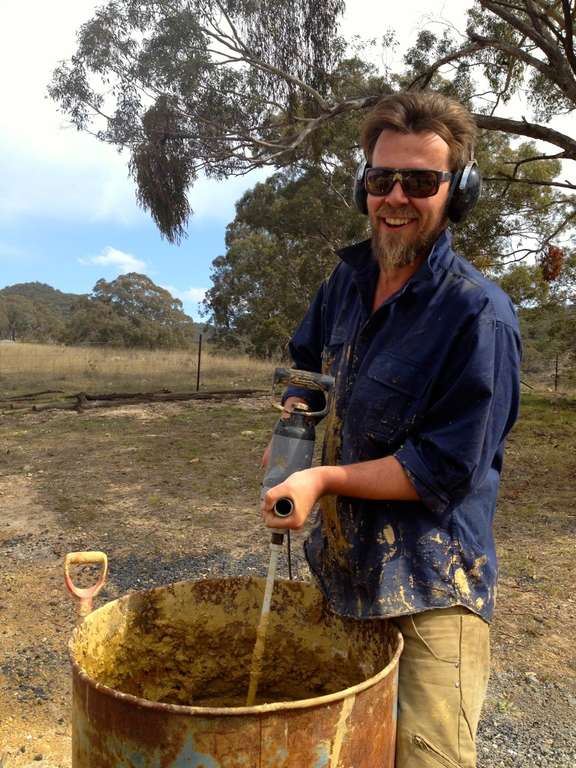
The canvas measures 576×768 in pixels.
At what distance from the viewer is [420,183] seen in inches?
65.4

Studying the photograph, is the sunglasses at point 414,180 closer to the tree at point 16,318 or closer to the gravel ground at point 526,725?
the gravel ground at point 526,725

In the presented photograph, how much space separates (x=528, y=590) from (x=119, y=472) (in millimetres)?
4735

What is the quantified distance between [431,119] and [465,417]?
2.36 feet

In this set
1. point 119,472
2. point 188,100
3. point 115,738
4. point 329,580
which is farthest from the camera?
point 188,100

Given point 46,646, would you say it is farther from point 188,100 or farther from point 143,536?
point 188,100

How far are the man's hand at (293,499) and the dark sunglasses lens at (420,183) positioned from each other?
73 cm

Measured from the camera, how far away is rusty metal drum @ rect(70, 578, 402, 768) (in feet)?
4.03

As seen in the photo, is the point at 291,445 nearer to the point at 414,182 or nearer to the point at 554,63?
the point at 414,182

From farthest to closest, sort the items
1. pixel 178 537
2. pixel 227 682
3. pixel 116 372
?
pixel 116 372
pixel 178 537
pixel 227 682

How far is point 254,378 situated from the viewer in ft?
63.0

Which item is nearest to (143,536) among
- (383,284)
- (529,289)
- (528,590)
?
(528,590)

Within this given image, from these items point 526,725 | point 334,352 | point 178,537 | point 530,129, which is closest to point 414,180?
point 334,352

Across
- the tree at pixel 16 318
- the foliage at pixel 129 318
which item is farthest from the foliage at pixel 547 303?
the tree at pixel 16 318

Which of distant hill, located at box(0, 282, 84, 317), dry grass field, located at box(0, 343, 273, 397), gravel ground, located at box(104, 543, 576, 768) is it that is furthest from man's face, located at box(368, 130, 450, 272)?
distant hill, located at box(0, 282, 84, 317)
